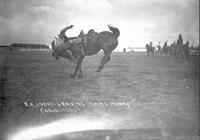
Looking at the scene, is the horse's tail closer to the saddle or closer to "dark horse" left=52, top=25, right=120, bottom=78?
"dark horse" left=52, top=25, right=120, bottom=78

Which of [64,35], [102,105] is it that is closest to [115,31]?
[64,35]

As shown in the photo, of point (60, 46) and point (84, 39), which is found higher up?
point (84, 39)

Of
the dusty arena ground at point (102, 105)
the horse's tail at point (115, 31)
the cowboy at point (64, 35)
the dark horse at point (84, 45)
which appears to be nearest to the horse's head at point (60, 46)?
the dark horse at point (84, 45)

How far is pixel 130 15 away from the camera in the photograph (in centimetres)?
909

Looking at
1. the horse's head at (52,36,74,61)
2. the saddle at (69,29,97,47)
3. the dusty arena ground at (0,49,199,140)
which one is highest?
the saddle at (69,29,97,47)

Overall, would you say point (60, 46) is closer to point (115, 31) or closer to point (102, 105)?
point (115, 31)

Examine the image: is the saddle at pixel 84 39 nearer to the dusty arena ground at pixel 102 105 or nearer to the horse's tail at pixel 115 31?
the horse's tail at pixel 115 31

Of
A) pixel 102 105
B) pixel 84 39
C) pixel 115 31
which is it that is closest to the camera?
pixel 102 105

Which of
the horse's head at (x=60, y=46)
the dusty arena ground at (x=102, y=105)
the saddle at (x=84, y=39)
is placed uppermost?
the saddle at (x=84, y=39)

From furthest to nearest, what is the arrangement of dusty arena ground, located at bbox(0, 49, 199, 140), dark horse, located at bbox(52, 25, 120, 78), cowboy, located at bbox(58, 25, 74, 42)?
cowboy, located at bbox(58, 25, 74, 42)
dark horse, located at bbox(52, 25, 120, 78)
dusty arena ground, located at bbox(0, 49, 199, 140)

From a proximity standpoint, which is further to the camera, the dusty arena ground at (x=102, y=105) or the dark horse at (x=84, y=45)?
the dark horse at (x=84, y=45)

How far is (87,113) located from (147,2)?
5.82 metres

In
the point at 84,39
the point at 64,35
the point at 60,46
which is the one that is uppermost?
the point at 64,35

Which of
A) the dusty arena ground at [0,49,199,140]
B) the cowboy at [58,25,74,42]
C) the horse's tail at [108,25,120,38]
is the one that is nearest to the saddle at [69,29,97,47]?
the cowboy at [58,25,74,42]
